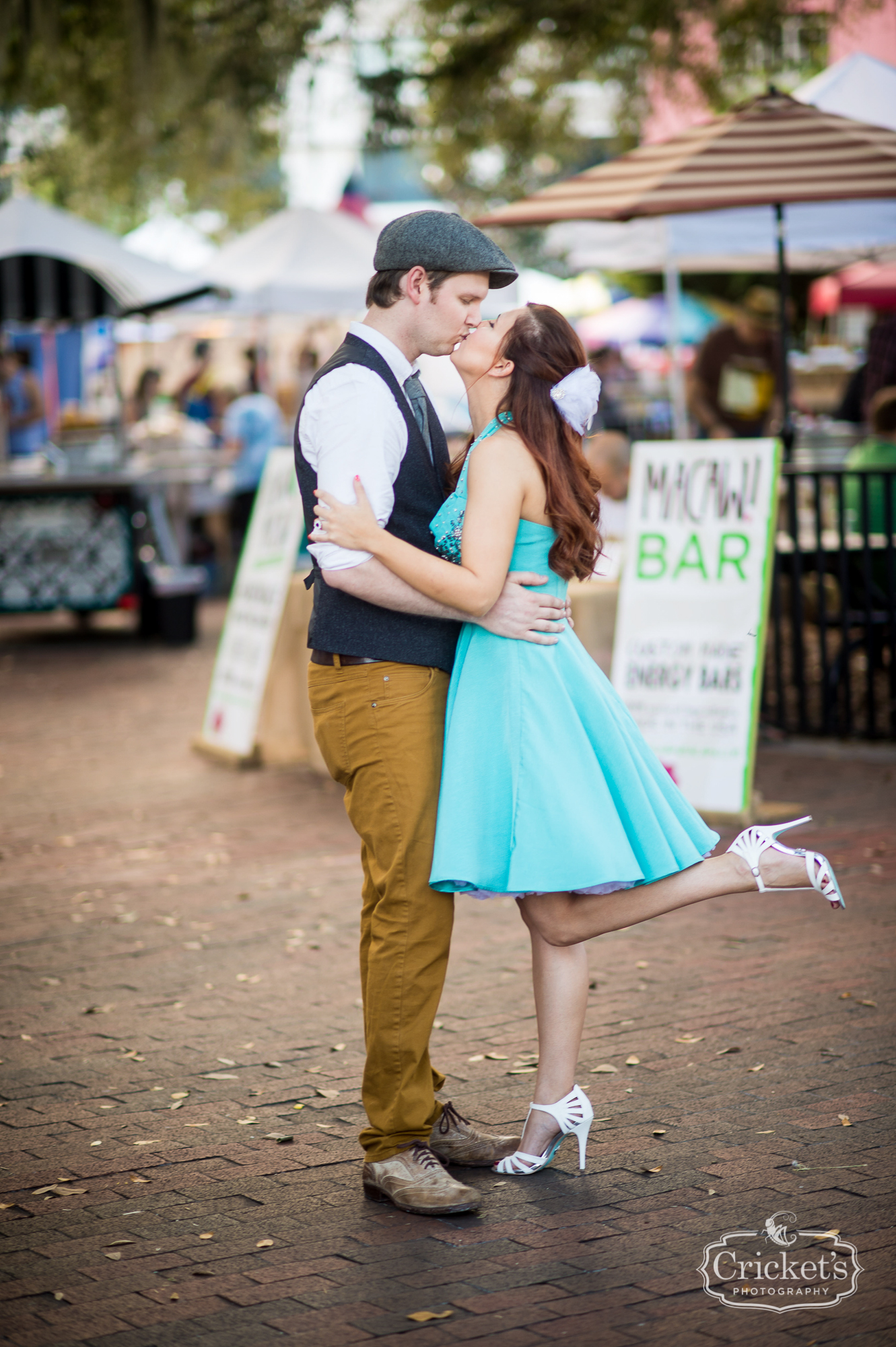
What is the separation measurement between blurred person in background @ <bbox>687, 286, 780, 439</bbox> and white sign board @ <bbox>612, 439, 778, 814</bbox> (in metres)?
5.98

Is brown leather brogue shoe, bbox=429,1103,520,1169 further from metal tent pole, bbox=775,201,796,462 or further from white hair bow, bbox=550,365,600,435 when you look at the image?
metal tent pole, bbox=775,201,796,462

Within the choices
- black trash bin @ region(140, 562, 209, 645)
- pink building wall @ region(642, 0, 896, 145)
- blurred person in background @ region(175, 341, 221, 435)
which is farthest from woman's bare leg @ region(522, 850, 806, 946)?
blurred person in background @ region(175, 341, 221, 435)

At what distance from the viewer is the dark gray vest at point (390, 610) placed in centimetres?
335

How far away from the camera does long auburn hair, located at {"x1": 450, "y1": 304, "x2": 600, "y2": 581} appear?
341 centimetres

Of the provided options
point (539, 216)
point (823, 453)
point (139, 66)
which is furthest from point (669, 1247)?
point (139, 66)

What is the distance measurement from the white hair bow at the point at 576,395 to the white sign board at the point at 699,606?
324cm

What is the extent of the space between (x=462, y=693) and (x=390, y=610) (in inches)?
10.3

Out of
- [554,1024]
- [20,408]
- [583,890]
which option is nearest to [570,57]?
[20,408]

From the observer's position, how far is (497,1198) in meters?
3.47

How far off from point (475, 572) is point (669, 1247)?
1505 millimetres

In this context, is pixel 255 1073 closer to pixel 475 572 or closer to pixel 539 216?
pixel 475 572

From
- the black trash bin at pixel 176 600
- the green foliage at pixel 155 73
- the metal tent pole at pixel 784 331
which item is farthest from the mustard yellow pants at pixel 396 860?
the black trash bin at pixel 176 600

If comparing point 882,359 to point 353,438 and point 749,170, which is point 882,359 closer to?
point 749,170

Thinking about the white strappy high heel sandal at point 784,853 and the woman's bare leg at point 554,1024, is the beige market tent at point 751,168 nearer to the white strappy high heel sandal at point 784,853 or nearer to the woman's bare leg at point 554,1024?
the white strappy high heel sandal at point 784,853
